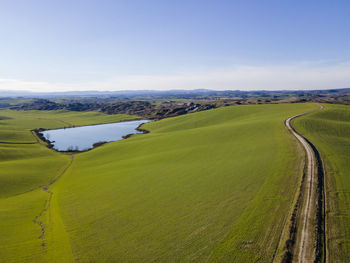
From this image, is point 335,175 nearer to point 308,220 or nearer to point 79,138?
point 308,220

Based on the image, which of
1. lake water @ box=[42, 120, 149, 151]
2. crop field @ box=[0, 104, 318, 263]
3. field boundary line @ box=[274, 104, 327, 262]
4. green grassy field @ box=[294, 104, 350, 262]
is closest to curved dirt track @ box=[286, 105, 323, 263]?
field boundary line @ box=[274, 104, 327, 262]

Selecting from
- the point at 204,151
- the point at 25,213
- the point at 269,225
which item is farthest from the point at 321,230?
the point at 25,213

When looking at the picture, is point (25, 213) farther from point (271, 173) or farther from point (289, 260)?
point (271, 173)

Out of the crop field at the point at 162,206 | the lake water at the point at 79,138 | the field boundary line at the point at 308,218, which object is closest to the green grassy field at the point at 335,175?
the field boundary line at the point at 308,218

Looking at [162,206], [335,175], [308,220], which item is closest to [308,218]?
[308,220]

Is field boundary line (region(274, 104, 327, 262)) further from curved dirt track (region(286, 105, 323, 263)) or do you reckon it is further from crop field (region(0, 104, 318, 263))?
crop field (region(0, 104, 318, 263))

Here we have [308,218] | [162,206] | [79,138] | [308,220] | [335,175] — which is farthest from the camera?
[79,138]
